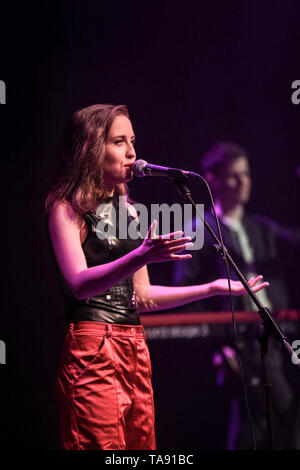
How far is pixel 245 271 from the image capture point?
331 cm

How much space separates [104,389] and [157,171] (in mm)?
740

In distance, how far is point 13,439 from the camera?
2.72m

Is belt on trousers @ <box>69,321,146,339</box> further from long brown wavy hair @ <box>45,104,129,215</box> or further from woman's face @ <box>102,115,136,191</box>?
woman's face @ <box>102,115,136,191</box>

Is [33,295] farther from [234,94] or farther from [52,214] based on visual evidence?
[234,94]

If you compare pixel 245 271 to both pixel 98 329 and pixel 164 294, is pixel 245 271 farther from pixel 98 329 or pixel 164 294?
pixel 98 329

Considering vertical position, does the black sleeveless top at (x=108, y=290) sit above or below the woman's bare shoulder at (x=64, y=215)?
below

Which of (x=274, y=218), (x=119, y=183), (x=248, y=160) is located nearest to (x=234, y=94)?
(x=248, y=160)

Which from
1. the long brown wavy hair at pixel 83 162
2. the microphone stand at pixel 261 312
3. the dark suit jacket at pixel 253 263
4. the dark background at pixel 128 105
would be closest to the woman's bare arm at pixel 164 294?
the microphone stand at pixel 261 312

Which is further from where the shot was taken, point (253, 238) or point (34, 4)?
point (253, 238)

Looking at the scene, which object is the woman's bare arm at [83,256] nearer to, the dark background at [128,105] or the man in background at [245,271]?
the dark background at [128,105]

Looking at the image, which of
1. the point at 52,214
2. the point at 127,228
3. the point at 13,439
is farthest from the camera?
the point at 13,439

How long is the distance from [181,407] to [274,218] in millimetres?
1246

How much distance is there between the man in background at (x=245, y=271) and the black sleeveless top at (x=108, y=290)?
1.16 metres

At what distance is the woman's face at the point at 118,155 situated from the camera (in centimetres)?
211
